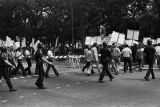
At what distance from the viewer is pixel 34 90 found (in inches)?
494

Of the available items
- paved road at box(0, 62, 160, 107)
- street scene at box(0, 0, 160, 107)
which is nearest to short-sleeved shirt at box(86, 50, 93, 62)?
street scene at box(0, 0, 160, 107)

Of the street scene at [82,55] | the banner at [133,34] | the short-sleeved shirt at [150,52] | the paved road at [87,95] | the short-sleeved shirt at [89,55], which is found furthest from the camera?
the banner at [133,34]

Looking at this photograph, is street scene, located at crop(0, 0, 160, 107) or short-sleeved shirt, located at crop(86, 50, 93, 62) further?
short-sleeved shirt, located at crop(86, 50, 93, 62)

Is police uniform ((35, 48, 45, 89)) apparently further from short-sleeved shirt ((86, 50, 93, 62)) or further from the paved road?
short-sleeved shirt ((86, 50, 93, 62))

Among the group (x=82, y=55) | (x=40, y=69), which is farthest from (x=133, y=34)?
(x=40, y=69)

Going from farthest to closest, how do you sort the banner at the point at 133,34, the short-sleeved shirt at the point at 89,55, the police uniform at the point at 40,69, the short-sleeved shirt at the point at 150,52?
the banner at the point at 133,34 < the short-sleeved shirt at the point at 89,55 < the short-sleeved shirt at the point at 150,52 < the police uniform at the point at 40,69

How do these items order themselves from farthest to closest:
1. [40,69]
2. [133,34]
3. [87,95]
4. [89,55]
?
[133,34]
[89,55]
[40,69]
[87,95]

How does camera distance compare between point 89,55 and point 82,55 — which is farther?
point 82,55

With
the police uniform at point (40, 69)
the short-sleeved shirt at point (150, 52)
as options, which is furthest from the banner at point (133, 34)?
the police uniform at point (40, 69)

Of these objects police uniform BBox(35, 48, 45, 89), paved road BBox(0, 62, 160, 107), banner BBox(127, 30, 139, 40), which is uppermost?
banner BBox(127, 30, 139, 40)

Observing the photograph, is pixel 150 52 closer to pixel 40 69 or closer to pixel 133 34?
pixel 40 69

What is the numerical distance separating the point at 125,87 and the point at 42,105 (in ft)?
14.3

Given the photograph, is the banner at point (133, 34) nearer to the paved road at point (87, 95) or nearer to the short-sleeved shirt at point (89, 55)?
the short-sleeved shirt at point (89, 55)

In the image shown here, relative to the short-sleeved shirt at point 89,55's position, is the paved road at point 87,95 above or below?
below
